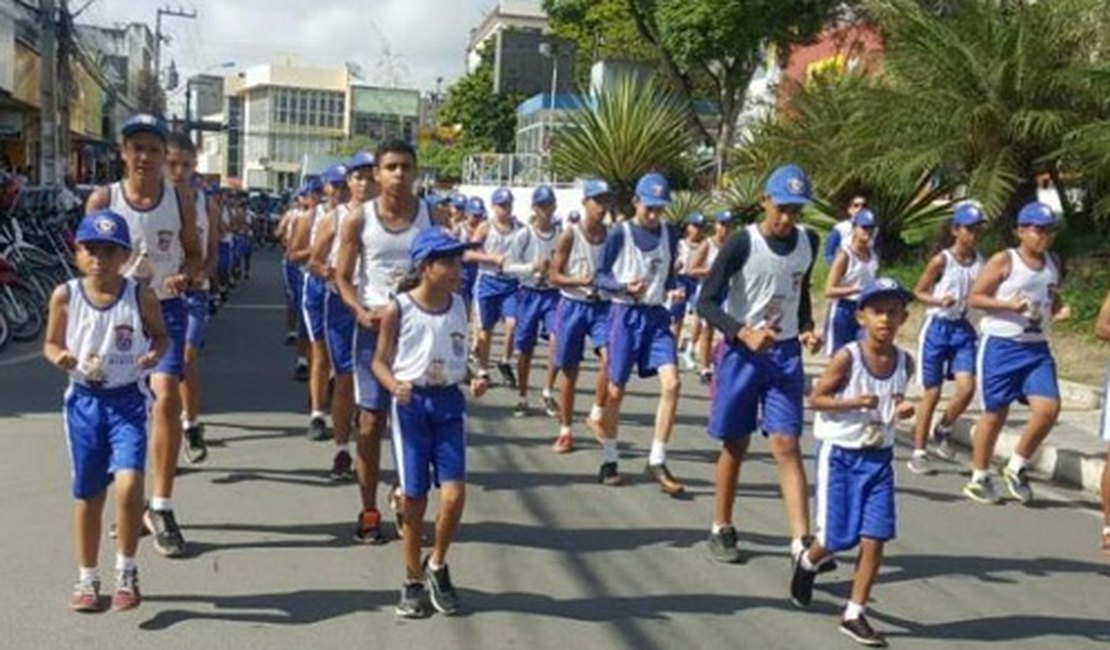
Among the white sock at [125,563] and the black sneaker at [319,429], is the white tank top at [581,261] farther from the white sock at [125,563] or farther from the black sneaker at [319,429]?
the white sock at [125,563]

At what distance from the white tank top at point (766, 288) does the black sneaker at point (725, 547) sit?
1.04m

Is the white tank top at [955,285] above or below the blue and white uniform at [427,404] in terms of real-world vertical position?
above

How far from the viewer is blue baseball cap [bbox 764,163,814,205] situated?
6.24 meters

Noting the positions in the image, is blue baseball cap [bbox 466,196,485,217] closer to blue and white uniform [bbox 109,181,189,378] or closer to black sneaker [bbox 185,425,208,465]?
black sneaker [bbox 185,425,208,465]

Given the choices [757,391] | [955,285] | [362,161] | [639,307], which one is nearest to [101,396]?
[362,161]

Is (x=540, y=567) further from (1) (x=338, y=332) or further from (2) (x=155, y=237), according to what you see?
(2) (x=155, y=237)

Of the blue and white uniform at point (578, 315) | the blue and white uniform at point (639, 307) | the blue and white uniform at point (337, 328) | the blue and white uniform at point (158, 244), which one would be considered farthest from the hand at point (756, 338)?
the blue and white uniform at point (578, 315)

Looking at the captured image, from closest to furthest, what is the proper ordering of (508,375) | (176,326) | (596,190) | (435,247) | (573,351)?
(435,247) → (176,326) → (596,190) → (573,351) → (508,375)

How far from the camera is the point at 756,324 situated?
6473mm

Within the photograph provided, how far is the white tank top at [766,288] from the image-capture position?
645 cm

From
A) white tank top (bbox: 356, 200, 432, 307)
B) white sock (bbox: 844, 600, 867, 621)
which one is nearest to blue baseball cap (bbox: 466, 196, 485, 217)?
white tank top (bbox: 356, 200, 432, 307)

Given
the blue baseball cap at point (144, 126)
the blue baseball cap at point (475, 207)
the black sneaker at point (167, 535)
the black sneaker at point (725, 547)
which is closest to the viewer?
the blue baseball cap at point (144, 126)

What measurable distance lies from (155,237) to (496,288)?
627 cm

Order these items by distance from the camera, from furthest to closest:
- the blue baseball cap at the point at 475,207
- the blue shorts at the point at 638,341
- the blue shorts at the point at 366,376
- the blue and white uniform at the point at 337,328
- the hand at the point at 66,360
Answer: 1. the blue baseball cap at the point at 475,207
2. the blue shorts at the point at 638,341
3. the blue and white uniform at the point at 337,328
4. the blue shorts at the point at 366,376
5. the hand at the point at 66,360
